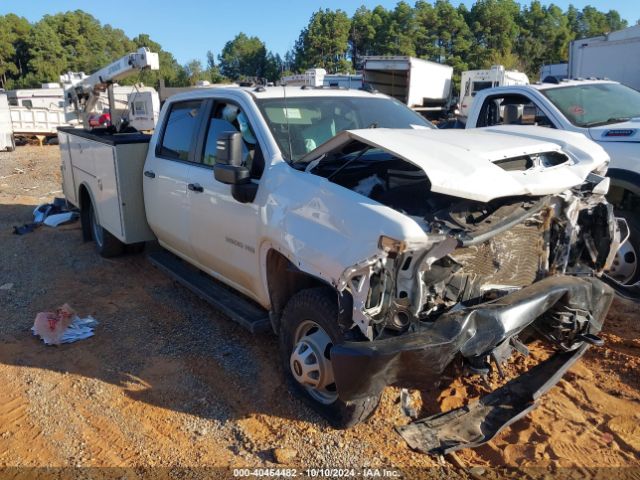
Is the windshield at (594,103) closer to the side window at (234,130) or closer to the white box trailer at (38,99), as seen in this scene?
the side window at (234,130)

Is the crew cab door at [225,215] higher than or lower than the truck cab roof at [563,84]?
lower

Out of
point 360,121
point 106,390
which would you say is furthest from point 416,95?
point 106,390

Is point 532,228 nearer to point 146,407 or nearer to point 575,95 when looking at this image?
point 146,407

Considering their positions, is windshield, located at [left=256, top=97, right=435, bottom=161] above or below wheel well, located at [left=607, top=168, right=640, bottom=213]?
above

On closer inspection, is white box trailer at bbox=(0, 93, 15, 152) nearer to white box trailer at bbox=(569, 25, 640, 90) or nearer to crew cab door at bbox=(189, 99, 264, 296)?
white box trailer at bbox=(569, 25, 640, 90)

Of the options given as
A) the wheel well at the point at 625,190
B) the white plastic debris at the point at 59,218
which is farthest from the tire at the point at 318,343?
the white plastic debris at the point at 59,218

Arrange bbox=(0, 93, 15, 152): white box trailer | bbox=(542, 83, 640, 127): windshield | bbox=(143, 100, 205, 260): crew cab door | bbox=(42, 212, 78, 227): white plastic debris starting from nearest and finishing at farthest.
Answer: bbox=(143, 100, 205, 260): crew cab door < bbox=(542, 83, 640, 127): windshield < bbox=(42, 212, 78, 227): white plastic debris < bbox=(0, 93, 15, 152): white box trailer

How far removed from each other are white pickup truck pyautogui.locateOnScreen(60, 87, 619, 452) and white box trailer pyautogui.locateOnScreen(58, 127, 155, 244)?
4.13 ft

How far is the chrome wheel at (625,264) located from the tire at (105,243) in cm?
555

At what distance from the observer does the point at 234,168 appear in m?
3.70

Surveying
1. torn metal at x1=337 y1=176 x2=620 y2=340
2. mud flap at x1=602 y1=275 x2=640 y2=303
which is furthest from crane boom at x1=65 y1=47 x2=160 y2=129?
torn metal at x1=337 y1=176 x2=620 y2=340

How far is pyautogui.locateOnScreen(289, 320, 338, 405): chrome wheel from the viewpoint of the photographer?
130 inches

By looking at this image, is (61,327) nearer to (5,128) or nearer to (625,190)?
(625,190)

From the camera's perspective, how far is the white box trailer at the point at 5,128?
22.2 m
